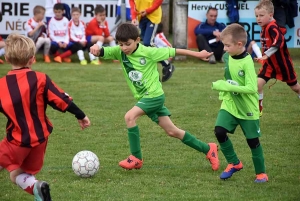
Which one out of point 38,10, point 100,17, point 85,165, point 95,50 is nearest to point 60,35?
point 38,10

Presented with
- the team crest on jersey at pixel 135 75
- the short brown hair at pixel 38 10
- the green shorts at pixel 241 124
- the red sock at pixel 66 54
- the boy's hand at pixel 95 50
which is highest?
the boy's hand at pixel 95 50

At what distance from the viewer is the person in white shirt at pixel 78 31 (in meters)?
15.0

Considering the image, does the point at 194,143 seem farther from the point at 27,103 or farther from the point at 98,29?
the point at 98,29

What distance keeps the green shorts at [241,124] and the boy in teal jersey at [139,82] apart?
2.16ft

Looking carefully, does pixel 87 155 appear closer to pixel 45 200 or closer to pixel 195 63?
pixel 45 200

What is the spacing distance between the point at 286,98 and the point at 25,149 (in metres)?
6.63

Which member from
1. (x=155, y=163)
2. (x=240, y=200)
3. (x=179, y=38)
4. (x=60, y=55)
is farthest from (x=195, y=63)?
(x=240, y=200)

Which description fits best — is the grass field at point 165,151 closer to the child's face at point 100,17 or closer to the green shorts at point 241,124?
Result: the green shorts at point 241,124

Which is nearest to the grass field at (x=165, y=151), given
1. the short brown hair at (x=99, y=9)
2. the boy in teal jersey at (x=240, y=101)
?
the boy in teal jersey at (x=240, y=101)

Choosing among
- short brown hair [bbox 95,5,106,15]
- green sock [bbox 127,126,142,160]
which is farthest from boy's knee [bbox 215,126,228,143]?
short brown hair [bbox 95,5,106,15]

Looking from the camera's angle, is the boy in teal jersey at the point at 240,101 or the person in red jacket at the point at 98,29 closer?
the boy in teal jersey at the point at 240,101

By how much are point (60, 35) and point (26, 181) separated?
33.8 ft

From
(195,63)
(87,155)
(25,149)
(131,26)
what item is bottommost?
(195,63)

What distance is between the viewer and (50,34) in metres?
15.1
